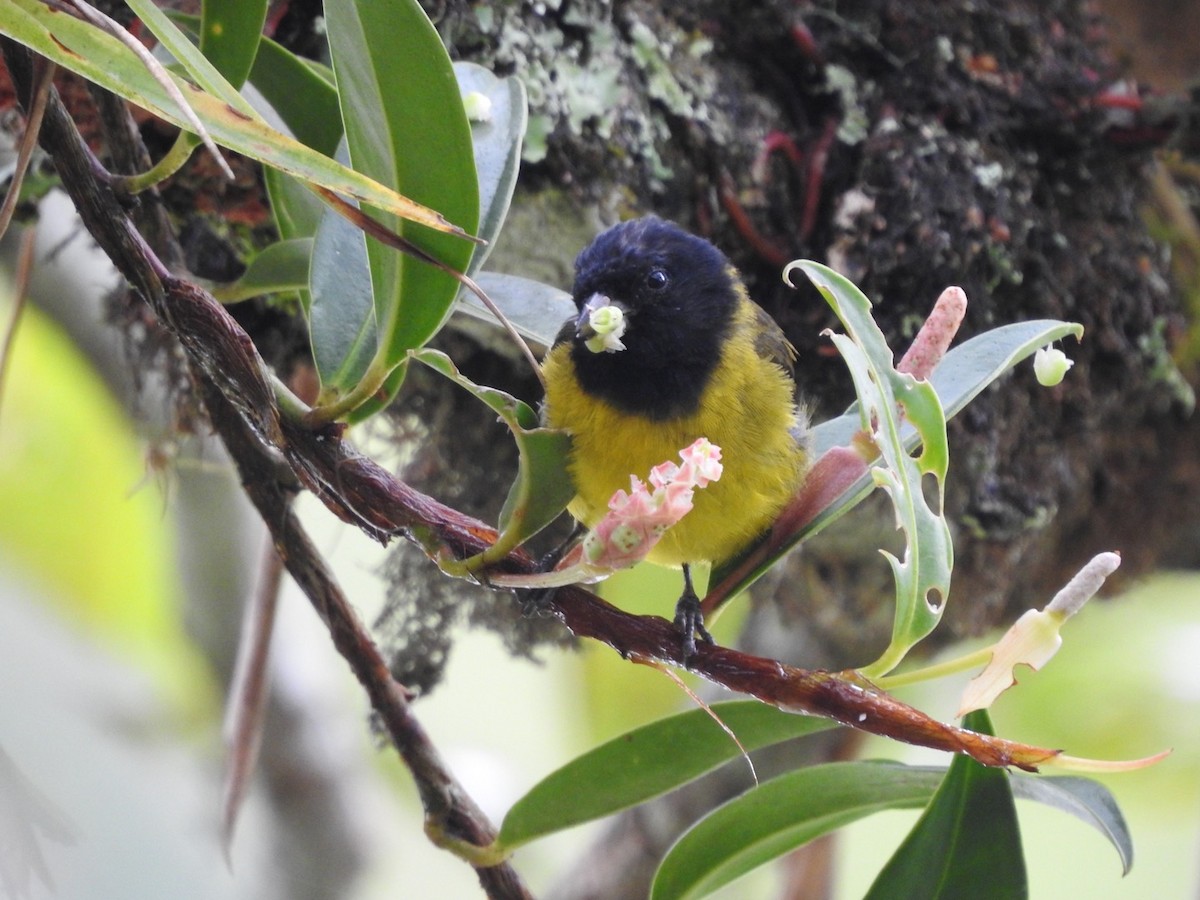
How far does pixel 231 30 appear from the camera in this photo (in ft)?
2.65

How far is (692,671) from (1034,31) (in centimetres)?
143

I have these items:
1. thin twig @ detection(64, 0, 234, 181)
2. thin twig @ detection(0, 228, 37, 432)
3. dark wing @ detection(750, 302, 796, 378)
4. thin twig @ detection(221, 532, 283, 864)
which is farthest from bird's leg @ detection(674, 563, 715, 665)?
thin twig @ detection(0, 228, 37, 432)

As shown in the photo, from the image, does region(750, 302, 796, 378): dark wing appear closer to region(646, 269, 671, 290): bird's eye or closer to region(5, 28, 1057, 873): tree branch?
region(646, 269, 671, 290): bird's eye

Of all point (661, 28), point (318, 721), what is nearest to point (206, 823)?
point (318, 721)

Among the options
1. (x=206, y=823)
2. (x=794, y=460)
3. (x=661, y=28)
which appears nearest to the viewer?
(x=794, y=460)

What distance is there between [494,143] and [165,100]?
0.32 m

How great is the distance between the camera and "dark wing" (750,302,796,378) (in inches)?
43.8

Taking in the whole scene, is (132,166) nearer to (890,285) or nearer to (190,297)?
(190,297)

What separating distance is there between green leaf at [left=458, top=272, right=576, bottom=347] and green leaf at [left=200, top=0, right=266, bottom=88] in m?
0.26

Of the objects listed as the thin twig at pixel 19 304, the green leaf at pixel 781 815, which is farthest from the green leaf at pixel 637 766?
the thin twig at pixel 19 304

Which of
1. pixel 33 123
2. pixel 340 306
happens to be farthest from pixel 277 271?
pixel 33 123

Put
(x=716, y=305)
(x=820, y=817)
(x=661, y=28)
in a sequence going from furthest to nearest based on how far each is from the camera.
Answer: (x=661, y=28)
(x=716, y=305)
(x=820, y=817)

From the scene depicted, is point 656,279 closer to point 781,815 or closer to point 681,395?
point 681,395

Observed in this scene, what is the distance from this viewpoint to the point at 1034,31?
170 centimetres
